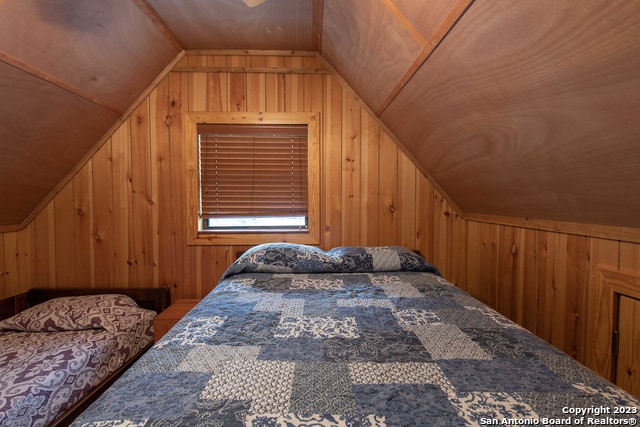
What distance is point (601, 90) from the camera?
85 centimetres

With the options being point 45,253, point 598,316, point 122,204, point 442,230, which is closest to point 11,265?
point 45,253

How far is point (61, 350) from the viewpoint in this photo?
58.1 inches

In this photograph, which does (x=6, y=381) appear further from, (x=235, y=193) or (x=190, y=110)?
(x=190, y=110)

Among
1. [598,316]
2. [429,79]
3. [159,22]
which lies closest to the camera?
[598,316]

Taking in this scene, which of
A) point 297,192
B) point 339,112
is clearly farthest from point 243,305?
point 339,112

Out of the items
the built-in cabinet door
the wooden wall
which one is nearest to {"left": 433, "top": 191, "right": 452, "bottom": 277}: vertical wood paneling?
the wooden wall

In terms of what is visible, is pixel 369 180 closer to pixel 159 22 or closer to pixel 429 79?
pixel 429 79

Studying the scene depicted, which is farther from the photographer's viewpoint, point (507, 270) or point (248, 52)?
point (248, 52)

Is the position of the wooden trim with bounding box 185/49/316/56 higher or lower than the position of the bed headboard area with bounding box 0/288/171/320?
higher

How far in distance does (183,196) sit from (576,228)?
2426mm

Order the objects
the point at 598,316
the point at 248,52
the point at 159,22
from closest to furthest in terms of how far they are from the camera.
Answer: the point at 598,316 < the point at 159,22 < the point at 248,52

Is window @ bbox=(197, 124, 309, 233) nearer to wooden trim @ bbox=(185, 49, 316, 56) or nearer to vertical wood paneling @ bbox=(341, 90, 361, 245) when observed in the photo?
vertical wood paneling @ bbox=(341, 90, 361, 245)

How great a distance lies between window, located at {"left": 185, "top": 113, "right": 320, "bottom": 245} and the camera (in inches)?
92.2

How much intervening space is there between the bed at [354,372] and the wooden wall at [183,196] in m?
1.08
